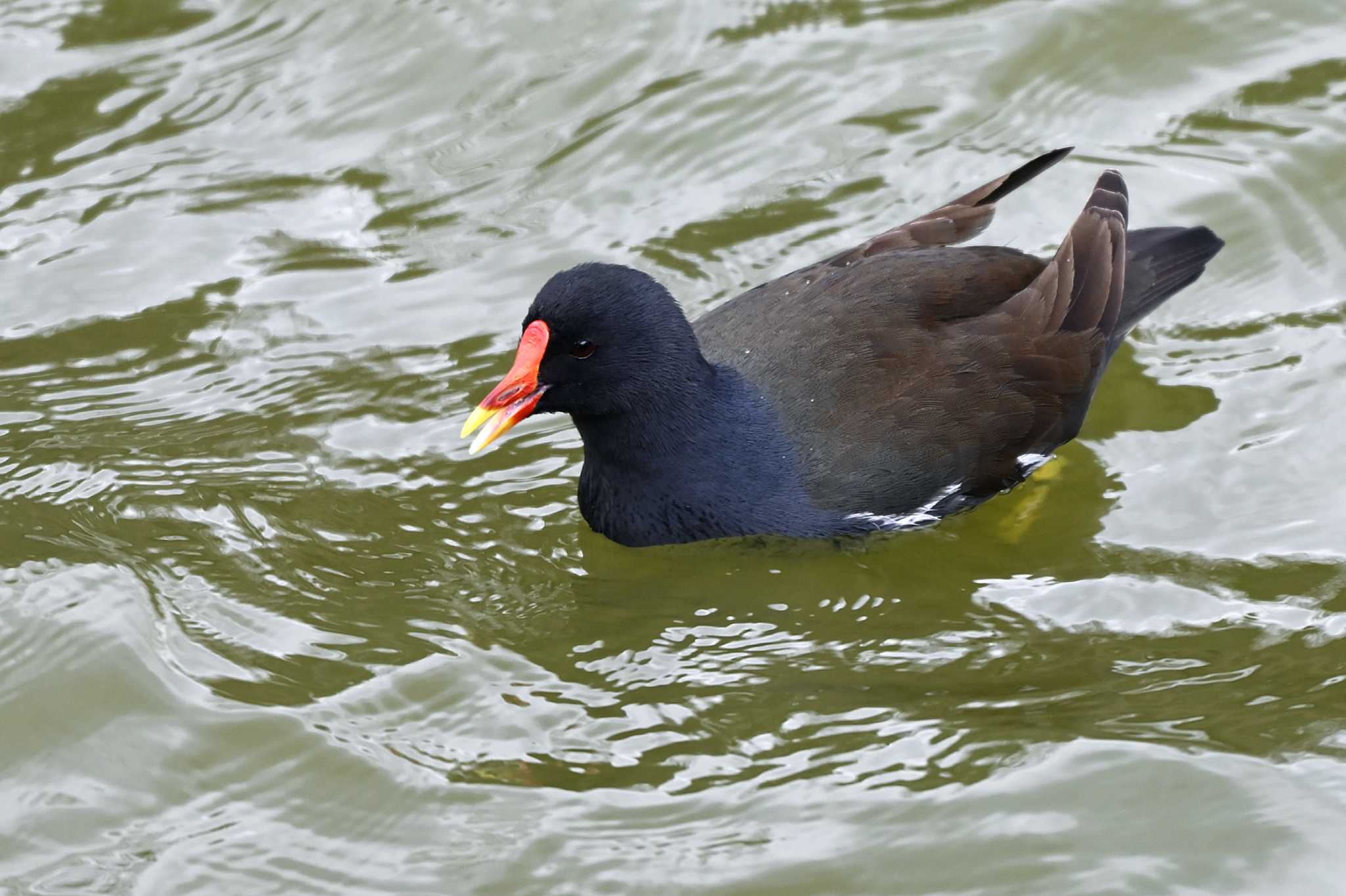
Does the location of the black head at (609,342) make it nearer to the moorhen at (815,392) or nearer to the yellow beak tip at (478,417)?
the moorhen at (815,392)

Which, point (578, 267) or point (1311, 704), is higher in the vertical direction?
point (578, 267)

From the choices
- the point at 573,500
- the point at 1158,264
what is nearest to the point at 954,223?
the point at 1158,264

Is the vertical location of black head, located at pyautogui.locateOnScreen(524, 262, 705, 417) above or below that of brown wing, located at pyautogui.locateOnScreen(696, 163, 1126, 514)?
above

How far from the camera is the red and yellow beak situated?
17.0 feet

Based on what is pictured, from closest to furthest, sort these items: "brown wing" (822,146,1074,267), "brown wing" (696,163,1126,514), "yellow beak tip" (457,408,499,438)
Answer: "yellow beak tip" (457,408,499,438), "brown wing" (696,163,1126,514), "brown wing" (822,146,1074,267)

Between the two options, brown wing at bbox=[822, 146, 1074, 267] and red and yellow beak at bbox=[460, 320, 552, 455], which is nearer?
red and yellow beak at bbox=[460, 320, 552, 455]

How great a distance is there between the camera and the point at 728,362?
18.5ft

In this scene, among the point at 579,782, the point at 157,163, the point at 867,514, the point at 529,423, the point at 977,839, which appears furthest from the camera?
the point at 157,163

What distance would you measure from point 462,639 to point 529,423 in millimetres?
1305

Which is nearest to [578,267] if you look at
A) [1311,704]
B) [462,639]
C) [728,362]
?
[728,362]

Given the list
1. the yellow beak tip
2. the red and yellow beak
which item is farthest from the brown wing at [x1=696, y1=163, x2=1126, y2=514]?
the yellow beak tip

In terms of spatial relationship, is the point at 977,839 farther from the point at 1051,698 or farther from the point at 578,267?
the point at 578,267

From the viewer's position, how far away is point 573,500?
18.9ft

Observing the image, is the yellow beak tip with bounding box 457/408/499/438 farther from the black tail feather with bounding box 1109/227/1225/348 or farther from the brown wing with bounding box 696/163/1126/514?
the black tail feather with bounding box 1109/227/1225/348
